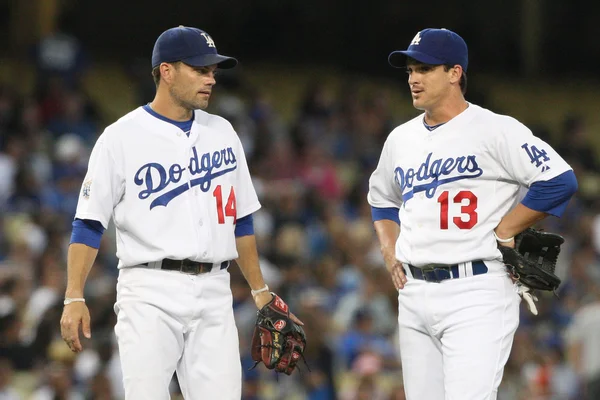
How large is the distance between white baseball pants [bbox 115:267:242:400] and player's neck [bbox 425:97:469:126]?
126 centimetres

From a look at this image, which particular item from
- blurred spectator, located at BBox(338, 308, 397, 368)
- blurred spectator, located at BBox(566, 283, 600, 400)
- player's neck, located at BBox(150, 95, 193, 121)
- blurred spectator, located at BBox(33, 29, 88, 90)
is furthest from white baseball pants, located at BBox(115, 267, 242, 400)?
blurred spectator, located at BBox(33, 29, 88, 90)

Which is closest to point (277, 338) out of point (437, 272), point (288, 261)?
point (437, 272)

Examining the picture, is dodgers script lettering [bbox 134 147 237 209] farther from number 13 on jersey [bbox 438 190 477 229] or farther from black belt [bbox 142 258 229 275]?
number 13 on jersey [bbox 438 190 477 229]

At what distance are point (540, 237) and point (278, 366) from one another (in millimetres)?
1355

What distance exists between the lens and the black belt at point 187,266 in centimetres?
495

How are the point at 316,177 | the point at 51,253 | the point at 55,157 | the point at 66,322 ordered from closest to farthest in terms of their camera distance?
the point at 66,322
the point at 51,253
the point at 55,157
the point at 316,177

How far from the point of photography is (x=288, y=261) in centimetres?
1054

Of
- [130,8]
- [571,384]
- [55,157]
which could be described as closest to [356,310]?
[571,384]

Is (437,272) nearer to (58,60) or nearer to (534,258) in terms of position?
(534,258)

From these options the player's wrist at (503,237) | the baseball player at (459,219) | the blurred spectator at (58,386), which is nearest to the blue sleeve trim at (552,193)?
the baseball player at (459,219)

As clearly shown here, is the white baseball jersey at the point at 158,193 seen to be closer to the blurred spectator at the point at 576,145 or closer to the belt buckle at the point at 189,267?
the belt buckle at the point at 189,267

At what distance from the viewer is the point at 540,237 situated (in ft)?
17.1

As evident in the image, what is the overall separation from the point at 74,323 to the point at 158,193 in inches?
26.2

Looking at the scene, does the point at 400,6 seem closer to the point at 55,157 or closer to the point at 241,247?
the point at 55,157
